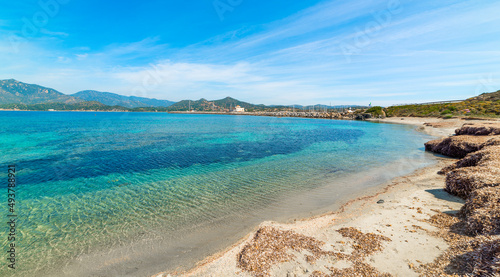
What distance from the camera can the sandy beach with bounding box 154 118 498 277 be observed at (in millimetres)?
6527

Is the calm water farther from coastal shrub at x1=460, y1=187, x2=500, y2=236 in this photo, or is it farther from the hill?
the hill

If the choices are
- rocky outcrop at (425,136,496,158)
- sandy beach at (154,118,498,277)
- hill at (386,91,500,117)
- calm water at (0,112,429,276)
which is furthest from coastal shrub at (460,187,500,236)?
hill at (386,91,500,117)

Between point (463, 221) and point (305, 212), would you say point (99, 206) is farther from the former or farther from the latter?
point (463, 221)

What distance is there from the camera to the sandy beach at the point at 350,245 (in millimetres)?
6527

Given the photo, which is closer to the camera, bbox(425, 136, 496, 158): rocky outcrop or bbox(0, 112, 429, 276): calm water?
bbox(0, 112, 429, 276): calm water

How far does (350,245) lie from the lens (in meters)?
7.82

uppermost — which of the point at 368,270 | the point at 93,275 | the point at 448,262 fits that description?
the point at 448,262

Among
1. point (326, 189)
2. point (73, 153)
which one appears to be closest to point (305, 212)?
point (326, 189)

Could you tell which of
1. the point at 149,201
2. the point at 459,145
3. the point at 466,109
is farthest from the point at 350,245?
the point at 466,109

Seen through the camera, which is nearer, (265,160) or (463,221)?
(463,221)

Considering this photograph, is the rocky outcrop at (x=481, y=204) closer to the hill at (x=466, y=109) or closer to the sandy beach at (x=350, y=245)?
the sandy beach at (x=350, y=245)

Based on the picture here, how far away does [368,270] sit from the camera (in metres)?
6.27

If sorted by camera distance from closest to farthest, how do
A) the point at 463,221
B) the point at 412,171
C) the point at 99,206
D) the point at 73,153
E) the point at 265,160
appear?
1. the point at 463,221
2. the point at 99,206
3. the point at 412,171
4. the point at 265,160
5. the point at 73,153

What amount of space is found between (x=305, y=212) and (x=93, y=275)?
1020cm
